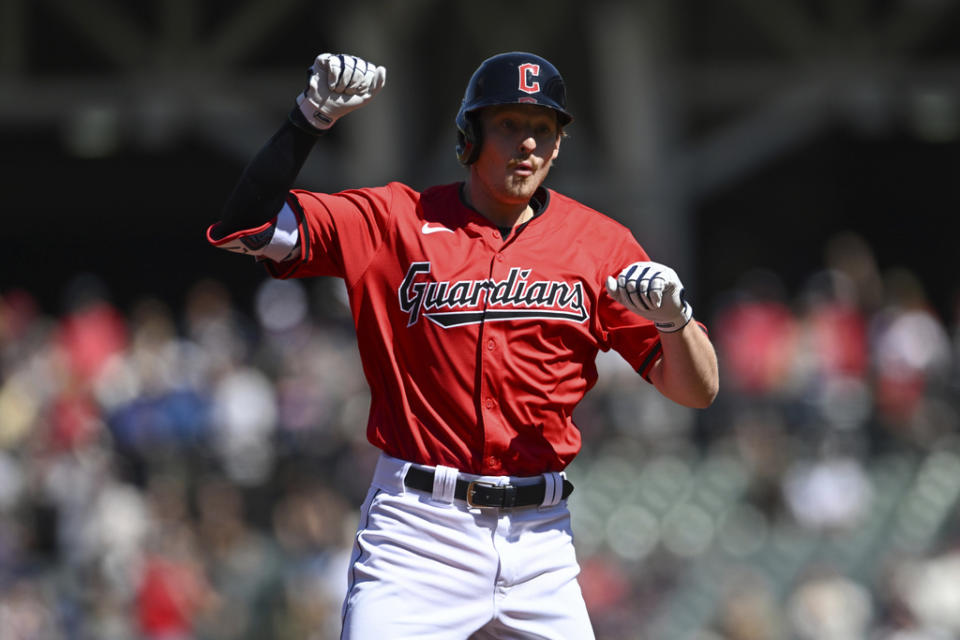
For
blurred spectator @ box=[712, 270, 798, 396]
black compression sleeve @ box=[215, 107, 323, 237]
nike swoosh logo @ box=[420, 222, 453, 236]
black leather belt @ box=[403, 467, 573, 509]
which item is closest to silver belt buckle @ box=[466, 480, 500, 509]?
black leather belt @ box=[403, 467, 573, 509]

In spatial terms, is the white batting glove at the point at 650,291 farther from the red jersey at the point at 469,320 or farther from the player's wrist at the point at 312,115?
the player's wrist at the point at 312,115

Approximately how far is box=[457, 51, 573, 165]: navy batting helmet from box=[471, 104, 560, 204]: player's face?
33 millimetres

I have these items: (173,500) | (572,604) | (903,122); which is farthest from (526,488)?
(903,122)

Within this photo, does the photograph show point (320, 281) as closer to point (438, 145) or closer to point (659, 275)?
point (438, 145)

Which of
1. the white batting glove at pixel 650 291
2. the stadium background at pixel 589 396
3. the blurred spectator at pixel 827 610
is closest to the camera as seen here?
the white batting glove at pixel 650 291

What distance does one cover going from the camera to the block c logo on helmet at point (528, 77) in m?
3.65

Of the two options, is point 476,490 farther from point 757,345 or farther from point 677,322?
point 757,345

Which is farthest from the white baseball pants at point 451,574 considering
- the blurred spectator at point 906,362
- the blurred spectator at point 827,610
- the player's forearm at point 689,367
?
the blurred spectator at point 906,362

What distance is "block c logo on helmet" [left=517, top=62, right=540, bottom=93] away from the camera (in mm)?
3654

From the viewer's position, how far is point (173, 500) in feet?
30.3

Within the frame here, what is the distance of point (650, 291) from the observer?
342 cm

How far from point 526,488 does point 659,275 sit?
2.07ft

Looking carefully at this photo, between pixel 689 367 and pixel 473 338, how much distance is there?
0.53 metres

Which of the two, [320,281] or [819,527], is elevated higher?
[320,281]
